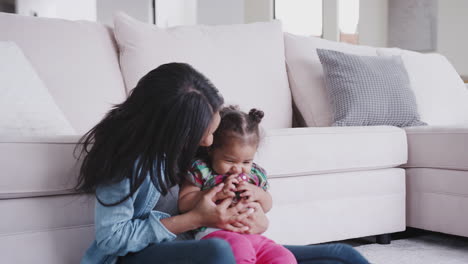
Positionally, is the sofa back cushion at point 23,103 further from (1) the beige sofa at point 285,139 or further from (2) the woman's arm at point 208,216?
(2) the woman's arm at point 208,216

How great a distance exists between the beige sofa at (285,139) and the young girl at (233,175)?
1.12 ft

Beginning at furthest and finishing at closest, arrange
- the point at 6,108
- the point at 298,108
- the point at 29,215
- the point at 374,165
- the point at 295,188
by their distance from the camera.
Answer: the point at 298,108, the point at 374,165, the point at 295,188, the point at 6,108, the point at 29,215

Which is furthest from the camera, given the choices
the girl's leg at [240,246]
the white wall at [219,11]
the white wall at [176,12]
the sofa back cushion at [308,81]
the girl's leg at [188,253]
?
the white wall at [176,12]

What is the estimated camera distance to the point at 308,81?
2576 mm

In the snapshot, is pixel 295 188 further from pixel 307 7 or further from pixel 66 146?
pixel 307 7

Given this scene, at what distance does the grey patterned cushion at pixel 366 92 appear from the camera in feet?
7.77

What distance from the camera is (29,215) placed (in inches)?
52.7

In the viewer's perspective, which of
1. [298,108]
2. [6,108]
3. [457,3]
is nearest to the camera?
[6,108]

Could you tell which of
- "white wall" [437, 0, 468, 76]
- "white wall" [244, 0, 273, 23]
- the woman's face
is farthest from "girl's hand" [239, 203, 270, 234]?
"white wall" [244, 0, 273, 23]

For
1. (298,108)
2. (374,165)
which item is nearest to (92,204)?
(374,165)

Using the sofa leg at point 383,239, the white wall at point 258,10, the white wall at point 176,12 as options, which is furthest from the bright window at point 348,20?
the sofa leg at point 383,239

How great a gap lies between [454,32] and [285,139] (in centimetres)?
416

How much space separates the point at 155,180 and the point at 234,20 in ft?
11.8

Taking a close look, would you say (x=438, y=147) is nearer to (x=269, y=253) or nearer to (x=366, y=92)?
(x=366, y=92)
